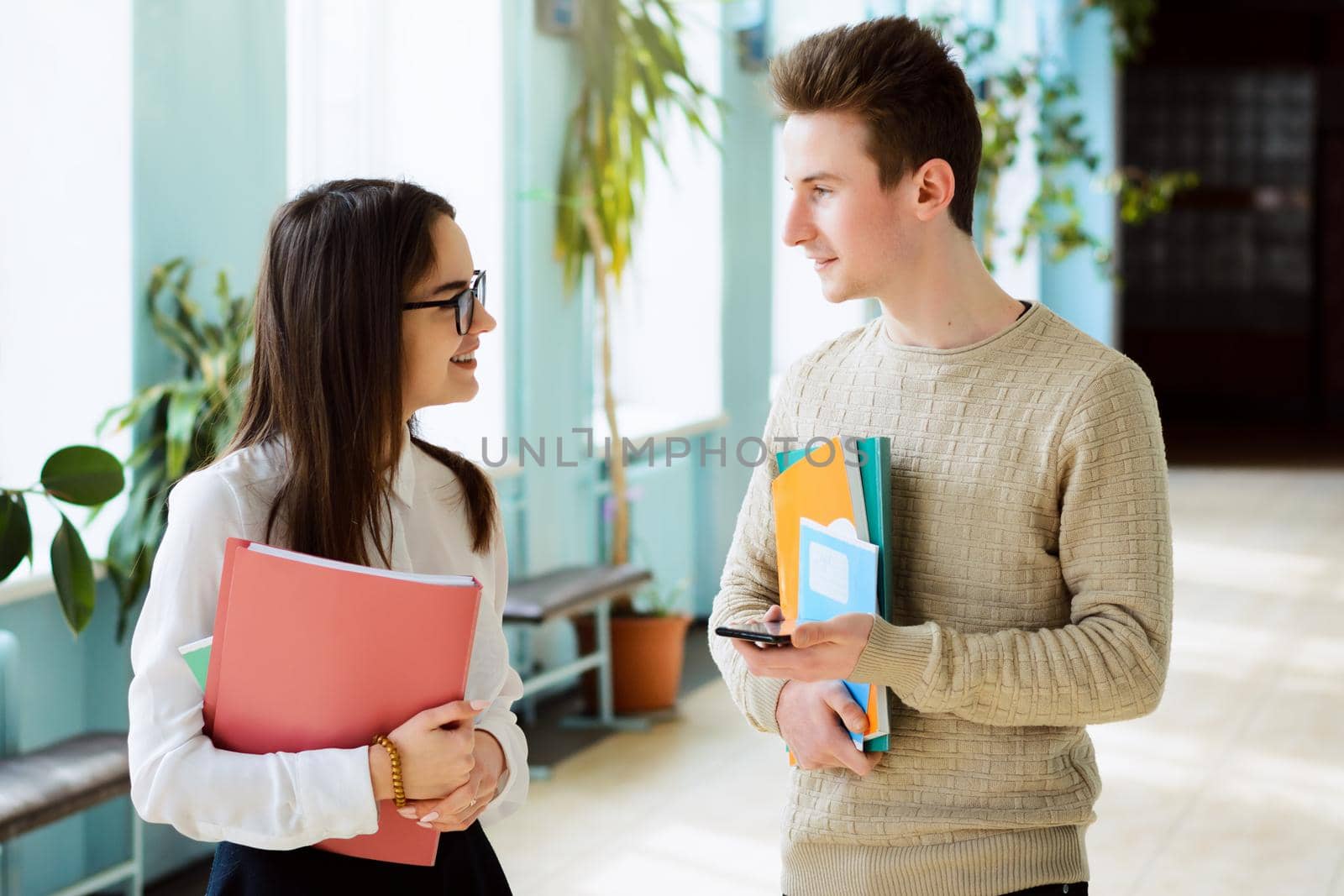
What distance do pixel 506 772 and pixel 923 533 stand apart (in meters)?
0.50

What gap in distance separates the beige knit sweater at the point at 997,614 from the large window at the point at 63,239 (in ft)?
7.71

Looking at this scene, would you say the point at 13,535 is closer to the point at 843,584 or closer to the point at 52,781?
the point at 52,781

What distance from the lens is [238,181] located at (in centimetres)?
372

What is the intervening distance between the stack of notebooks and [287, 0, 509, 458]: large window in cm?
264

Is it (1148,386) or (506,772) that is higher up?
(1148,386)

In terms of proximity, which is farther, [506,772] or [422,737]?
[506,772]

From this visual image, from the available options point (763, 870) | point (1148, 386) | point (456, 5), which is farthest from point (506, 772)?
point (456, 5)

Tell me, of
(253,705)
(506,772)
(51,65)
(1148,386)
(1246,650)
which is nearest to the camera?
(253,705)

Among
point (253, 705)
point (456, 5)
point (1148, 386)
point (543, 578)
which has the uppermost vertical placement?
point (456, 5)

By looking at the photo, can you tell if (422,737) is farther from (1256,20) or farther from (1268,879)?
(1256,20)

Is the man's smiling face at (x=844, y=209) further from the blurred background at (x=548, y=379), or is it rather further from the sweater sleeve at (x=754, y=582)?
the blurred background at (x=548, y=379)

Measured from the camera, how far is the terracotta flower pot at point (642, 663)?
16.6 feet

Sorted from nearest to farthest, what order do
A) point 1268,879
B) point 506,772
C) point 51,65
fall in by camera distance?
point 506,772, point 51,65, point 1268,879

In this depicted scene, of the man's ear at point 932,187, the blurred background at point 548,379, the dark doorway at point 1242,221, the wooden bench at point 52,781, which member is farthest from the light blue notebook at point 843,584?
the dark doorway at point 1242,221
